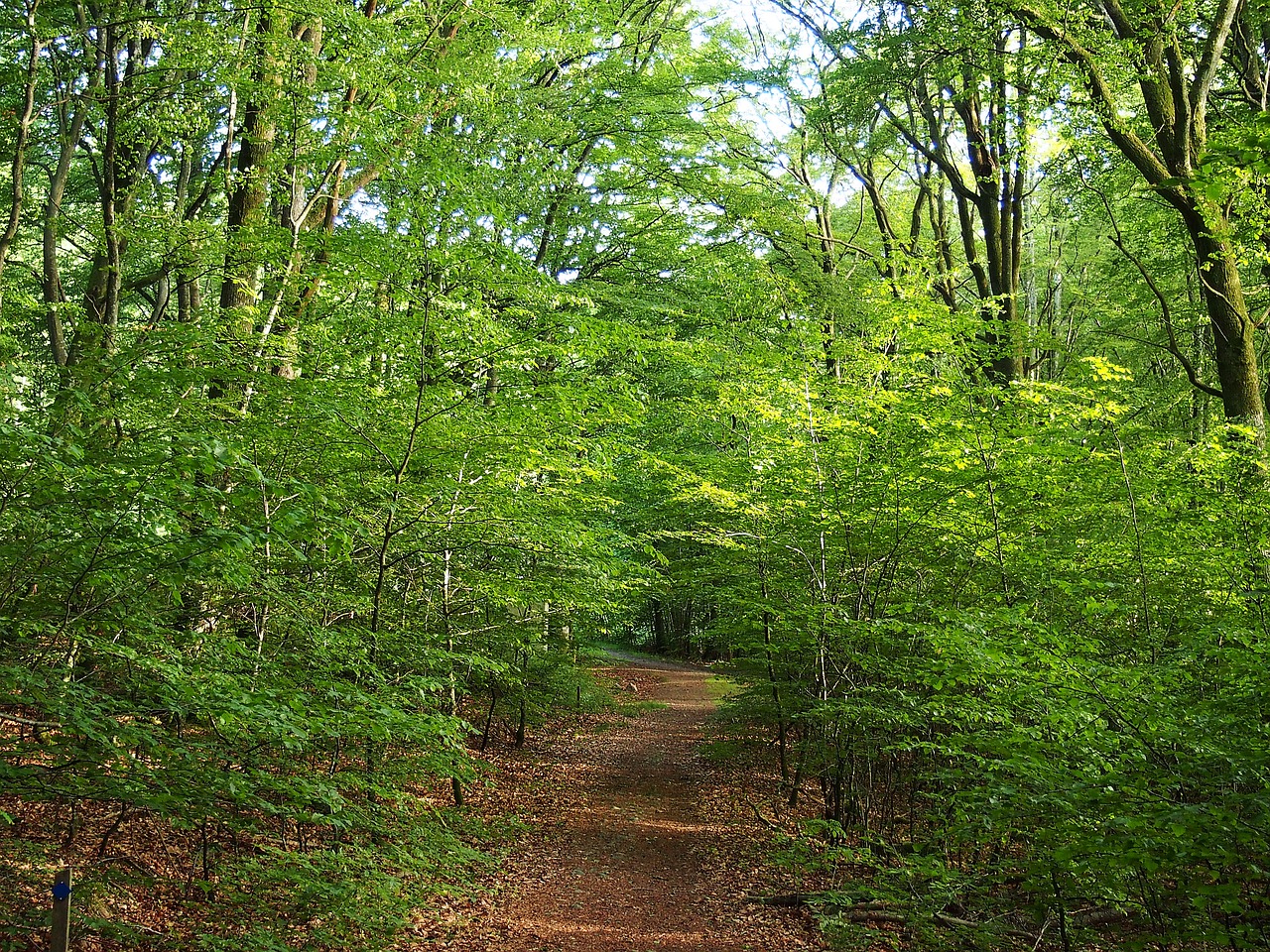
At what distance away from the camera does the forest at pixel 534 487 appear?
3.97 metres

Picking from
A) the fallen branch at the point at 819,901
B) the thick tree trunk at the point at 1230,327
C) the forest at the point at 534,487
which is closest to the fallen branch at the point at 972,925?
the forest at the point at 534,487

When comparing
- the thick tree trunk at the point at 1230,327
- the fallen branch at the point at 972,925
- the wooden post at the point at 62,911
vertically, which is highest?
the thick tree trunk at the point at 1230,327

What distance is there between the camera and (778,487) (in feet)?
30.5

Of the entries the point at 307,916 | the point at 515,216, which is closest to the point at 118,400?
the point at 307,916

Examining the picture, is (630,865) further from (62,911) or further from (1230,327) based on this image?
(1230,327)

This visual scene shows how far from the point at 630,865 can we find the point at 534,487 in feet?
14.8

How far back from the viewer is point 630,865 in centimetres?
895

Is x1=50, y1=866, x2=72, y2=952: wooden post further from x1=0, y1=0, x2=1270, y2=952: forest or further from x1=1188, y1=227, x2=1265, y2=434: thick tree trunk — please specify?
x1=1188, y1=227, x2=1265, y2=434: thick tree trunk

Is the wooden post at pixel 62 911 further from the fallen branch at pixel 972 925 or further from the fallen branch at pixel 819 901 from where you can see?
the fallen branch at pixel 819 901

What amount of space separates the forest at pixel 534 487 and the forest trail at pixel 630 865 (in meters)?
0.86

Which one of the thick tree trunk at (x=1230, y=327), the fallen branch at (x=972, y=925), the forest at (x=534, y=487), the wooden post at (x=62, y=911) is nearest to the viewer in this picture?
the wooden post at (x=62, y=911)

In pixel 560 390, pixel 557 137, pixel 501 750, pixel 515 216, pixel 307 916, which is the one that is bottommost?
pixel 501 750

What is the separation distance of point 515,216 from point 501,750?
30.7 ft

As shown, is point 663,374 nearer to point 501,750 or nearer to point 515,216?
point 515,216
